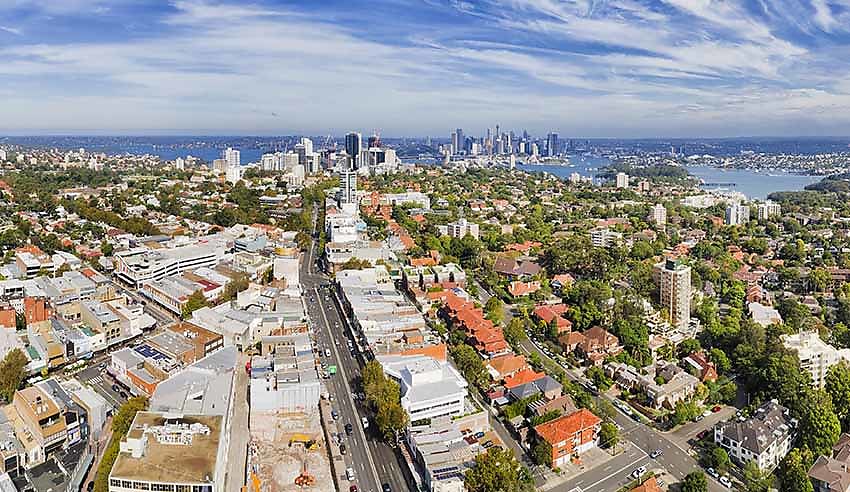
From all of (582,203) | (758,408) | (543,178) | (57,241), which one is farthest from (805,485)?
(543,178)

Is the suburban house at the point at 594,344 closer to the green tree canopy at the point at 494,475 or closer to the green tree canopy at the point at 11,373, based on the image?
the green tree canopy at the point at 494,475

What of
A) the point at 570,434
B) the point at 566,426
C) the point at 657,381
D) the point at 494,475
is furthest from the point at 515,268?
the point at 494,475

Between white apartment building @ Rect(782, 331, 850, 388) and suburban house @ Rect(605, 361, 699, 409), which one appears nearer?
suburban house @ Rect(605, 361, 699, 409)

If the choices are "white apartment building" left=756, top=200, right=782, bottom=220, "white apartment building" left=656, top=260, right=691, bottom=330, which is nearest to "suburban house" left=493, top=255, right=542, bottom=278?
"white apartment building" left=656, top=260, right=691, bottom=330

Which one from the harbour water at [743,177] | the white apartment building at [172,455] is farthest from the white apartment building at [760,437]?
the harbour water at [743,177]

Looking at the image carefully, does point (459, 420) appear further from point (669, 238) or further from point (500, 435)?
point (669, 238)

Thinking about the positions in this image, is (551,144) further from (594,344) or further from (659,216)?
(594,344)

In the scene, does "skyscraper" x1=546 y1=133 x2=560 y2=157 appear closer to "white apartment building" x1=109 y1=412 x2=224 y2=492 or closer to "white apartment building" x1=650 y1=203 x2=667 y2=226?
"white apartment building" x1=650 y1=203 x2=667 y2=226
